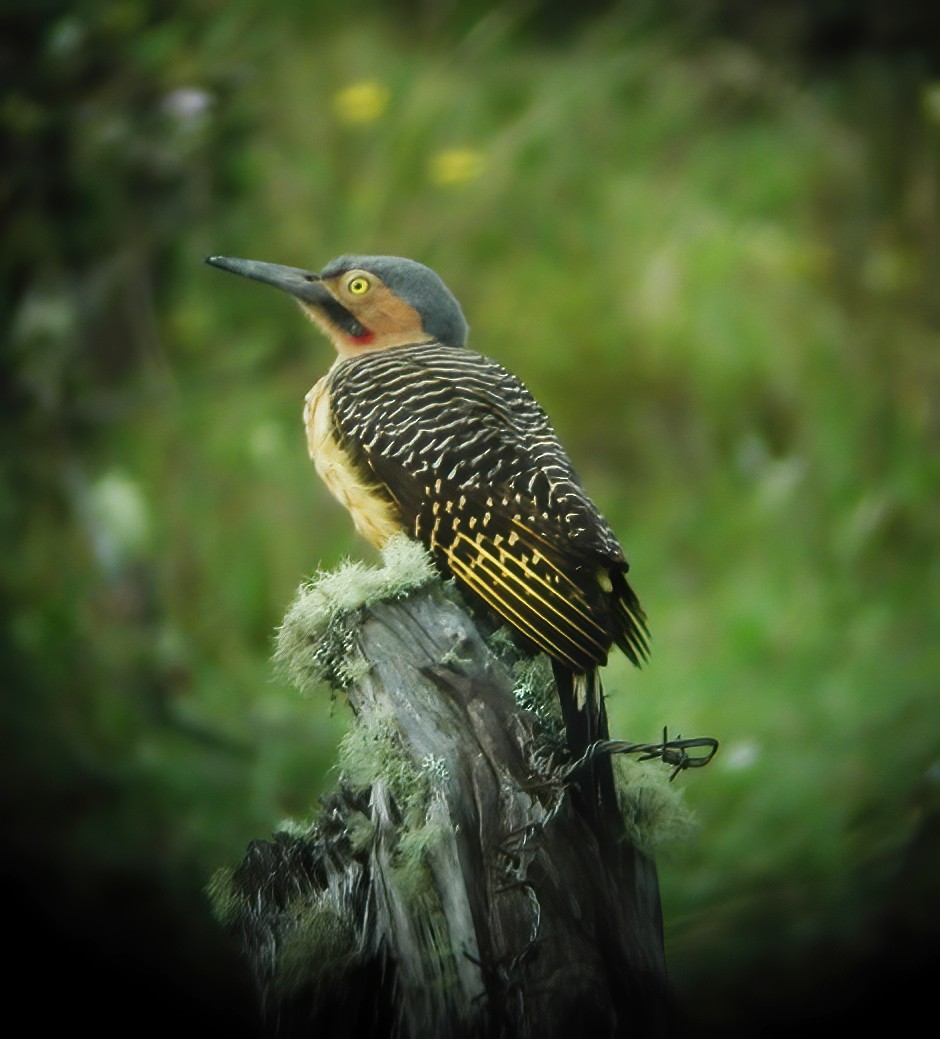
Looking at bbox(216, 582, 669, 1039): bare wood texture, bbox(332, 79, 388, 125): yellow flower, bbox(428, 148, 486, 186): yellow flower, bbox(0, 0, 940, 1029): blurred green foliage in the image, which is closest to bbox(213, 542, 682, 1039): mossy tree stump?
bbox(216, 582, 669, 1039): bare wood texture

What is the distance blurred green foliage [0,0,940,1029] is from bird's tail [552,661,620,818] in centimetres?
205

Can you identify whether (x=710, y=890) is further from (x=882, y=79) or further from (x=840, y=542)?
(x=882, y=79)

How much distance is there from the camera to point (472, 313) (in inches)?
159

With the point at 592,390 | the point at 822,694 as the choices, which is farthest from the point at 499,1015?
the point at 592,390

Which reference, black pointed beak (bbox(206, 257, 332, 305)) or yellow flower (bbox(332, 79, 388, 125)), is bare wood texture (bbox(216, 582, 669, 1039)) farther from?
yellow flower (bbox(332, 79, 388, 125))

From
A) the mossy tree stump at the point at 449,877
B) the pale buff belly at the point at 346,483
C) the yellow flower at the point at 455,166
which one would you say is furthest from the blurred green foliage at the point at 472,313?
the mossy tree stump at the point at 449,877

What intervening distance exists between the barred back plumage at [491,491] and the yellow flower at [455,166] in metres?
Answer: 1.87

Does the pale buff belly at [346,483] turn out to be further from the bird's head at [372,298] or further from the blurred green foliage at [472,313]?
the blurred green foliage at [472,313]

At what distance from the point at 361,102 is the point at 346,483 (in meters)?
2.23

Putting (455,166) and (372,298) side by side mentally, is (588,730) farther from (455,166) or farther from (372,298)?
(455,166)

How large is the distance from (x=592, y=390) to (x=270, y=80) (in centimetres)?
162

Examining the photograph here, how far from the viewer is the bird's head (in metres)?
2.26

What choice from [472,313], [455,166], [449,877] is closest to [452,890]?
[449,877]

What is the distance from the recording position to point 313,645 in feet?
6.32
